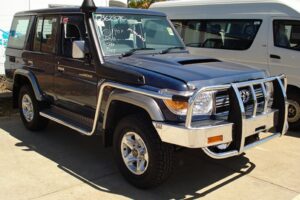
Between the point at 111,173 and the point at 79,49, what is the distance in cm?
157

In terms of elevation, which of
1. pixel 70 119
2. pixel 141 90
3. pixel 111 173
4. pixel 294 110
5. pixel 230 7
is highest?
pixel 230 7

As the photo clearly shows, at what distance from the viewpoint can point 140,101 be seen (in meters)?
4.09

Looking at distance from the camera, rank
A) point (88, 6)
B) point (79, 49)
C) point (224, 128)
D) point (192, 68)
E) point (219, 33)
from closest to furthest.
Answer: point (224, 128) → point (192, 68) → point (79, 49) → point (88, 6) → point (219, 33)

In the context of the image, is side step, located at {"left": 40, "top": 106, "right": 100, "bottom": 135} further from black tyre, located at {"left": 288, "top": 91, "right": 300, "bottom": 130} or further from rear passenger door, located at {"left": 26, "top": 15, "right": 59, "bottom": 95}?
black tyre, located at {"left": 288, "top": 91, "right": 300, "bottom": 130}

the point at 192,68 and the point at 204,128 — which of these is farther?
the point at 192,68

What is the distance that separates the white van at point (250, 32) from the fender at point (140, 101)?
3.86 m

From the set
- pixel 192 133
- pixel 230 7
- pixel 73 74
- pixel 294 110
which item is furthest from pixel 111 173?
pixel 230 7

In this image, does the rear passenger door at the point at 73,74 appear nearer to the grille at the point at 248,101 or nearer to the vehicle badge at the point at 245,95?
the grille at the point at 248,101

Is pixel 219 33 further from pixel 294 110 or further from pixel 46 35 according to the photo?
pixel 46 35

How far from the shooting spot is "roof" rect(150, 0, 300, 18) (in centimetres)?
702

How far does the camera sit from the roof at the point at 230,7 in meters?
7.02

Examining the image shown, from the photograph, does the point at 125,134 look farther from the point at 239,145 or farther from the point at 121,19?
the point at 121,19

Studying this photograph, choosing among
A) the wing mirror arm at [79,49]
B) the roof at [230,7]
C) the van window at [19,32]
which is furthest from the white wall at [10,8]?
the wing mirror arm at [79,49]

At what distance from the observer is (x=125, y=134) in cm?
443
